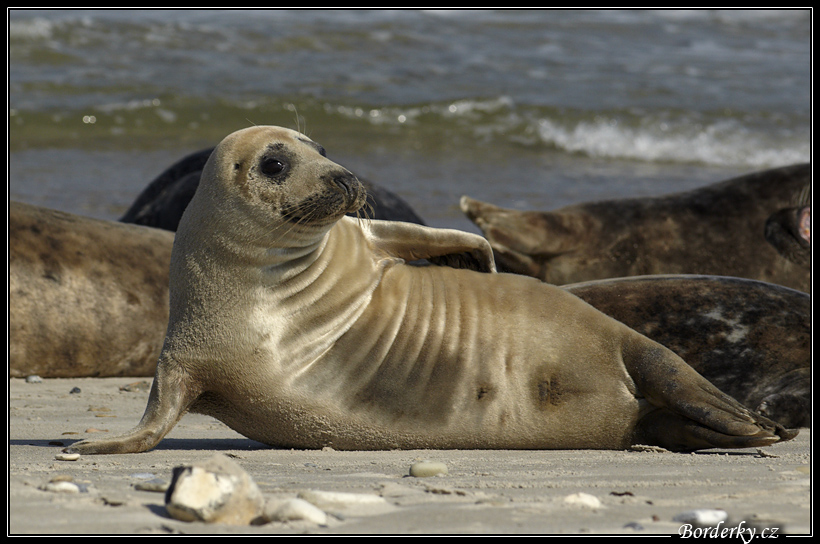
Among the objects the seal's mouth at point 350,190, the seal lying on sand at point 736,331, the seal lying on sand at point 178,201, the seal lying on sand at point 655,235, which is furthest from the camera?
the seal lying on sand at point 178,201

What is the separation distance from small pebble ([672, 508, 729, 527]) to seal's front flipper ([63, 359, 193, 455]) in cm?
172

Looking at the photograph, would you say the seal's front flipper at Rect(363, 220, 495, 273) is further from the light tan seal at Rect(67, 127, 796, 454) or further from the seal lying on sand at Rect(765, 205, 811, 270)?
the seal lying on sand at Rect(765, 205, 811, 270)

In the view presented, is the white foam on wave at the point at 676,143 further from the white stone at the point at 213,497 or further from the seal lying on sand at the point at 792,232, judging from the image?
the white stone at the point at 213,497

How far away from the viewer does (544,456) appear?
11.1 ft

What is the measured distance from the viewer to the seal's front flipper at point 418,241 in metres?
3.86

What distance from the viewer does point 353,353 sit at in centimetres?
353

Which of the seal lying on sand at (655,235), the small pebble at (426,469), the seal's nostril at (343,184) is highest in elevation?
the seal's nostril at (343,184)

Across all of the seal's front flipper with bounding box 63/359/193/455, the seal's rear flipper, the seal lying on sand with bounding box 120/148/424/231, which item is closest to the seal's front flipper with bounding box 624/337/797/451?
the seal's rear flipper

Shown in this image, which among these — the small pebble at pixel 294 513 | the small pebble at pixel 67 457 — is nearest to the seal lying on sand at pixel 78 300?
the small pebble at pixel 67 457

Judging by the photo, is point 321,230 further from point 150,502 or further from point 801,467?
point 801,467

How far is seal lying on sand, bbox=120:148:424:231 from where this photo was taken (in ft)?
23.3

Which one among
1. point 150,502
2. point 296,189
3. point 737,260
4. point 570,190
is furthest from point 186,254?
point 570,190

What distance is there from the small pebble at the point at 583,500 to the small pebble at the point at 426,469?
51 cm

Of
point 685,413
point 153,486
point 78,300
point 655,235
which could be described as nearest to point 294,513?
point 153,486
